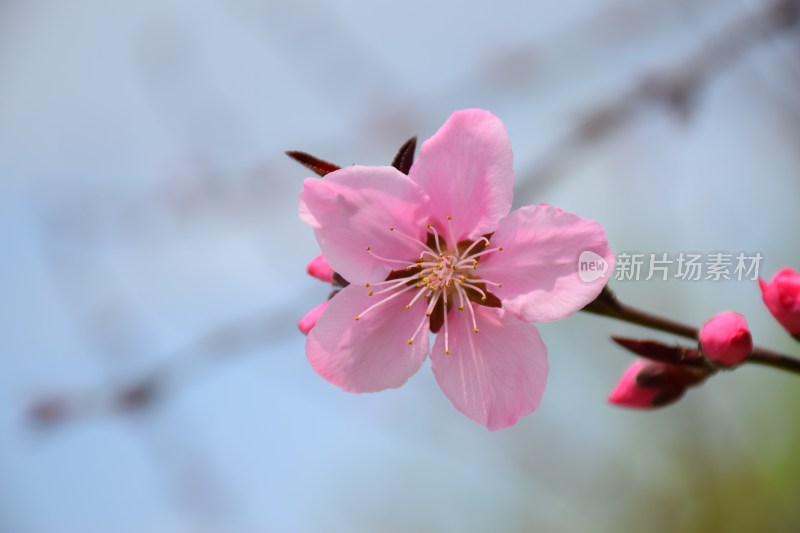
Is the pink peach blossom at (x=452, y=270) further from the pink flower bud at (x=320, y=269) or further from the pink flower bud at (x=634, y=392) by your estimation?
the pink flower bud at (x=634, y=392)

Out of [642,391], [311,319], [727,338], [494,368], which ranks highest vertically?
[311,319]

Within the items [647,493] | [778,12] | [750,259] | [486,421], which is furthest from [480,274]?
[647,493]

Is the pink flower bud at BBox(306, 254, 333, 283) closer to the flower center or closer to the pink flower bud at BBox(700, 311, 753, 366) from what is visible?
the flower center

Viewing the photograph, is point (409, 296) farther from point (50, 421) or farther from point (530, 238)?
point (50, 421)

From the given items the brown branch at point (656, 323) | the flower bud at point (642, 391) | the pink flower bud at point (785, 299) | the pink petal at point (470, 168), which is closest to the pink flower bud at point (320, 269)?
the pink petal at point (470, 168)

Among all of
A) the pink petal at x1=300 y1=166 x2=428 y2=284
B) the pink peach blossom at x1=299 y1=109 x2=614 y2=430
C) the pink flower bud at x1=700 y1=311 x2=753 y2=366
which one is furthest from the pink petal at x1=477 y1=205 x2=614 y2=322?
the pink flower bud at x1=700 y1=311 x2=753 y2=366

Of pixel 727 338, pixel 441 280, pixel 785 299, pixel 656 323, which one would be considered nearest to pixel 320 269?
pixel 441 280

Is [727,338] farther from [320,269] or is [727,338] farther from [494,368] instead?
[320,269]
